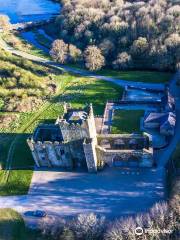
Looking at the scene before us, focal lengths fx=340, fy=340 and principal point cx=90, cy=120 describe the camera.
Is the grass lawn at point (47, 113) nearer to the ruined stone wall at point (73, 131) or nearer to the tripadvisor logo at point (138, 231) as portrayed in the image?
the ruined stone wall at point (73, 131)

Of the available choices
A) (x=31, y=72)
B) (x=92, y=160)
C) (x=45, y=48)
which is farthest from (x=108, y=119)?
(x=45, y=48)

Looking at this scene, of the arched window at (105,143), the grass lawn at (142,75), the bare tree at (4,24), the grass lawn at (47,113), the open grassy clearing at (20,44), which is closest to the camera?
the grass lawn at (47,113)

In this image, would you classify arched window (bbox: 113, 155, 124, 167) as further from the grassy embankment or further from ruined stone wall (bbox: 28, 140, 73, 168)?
the grassy embankment

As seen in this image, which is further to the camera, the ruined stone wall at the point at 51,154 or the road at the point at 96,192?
the ruined stone wall at the point at 51,154

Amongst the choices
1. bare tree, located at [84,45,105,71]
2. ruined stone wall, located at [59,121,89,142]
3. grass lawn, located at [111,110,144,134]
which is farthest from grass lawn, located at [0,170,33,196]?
bare tree, located at [84,45,105,71]

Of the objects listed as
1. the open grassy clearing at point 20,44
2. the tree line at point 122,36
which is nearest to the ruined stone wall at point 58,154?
the tree line at point 122,36

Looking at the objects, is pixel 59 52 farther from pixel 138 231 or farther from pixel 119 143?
pixel 138 231

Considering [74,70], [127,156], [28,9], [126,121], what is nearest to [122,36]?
[74,70]

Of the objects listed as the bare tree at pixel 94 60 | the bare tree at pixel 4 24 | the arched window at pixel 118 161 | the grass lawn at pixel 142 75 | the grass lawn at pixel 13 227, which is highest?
the bare tree at pixel 4 24
